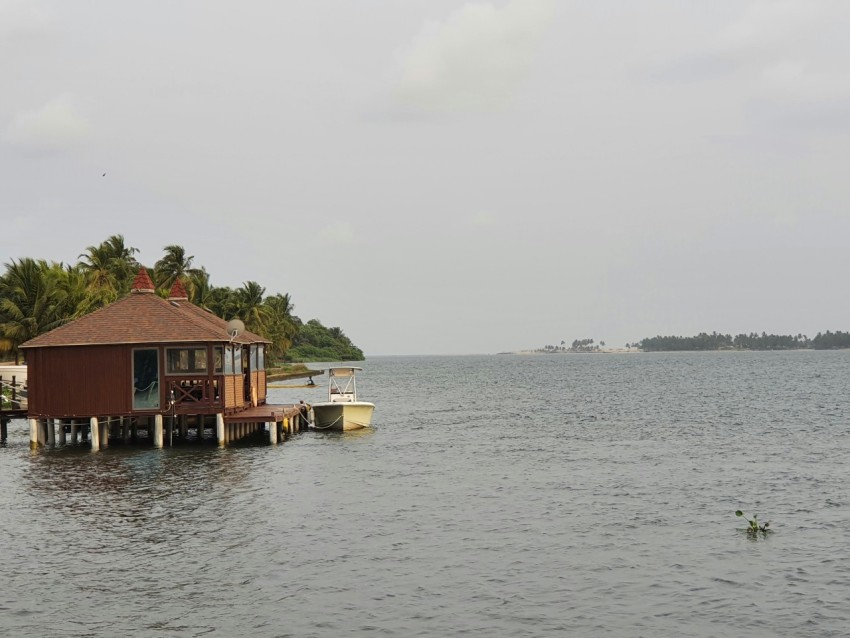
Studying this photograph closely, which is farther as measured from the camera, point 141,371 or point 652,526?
point 141,371

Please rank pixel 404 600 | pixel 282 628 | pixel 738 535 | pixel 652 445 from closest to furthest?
1. pixel 282 628
2. pixel 404 600
3. pixel 738 535
4. pixel 652 445

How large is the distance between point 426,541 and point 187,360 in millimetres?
20278

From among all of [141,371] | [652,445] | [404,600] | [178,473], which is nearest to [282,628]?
[404,600]

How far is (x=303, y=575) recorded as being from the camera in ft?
58.5

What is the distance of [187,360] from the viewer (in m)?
37.9

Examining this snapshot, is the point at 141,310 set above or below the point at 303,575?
above

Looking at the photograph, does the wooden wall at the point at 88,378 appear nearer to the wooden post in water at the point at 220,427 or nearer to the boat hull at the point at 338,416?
the wooden post in water at the point at 220,427

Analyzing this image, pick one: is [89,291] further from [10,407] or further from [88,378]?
[88,378]

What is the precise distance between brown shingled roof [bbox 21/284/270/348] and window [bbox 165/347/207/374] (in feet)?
3.68

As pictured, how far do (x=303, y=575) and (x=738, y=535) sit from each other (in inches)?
400

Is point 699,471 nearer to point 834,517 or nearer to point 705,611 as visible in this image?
point 834,517

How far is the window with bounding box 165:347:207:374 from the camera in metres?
37.7

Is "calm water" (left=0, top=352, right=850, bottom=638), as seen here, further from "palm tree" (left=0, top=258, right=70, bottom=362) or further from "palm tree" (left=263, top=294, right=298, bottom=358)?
"palm tree" (left=263, top=294, right=298, bottom=358)

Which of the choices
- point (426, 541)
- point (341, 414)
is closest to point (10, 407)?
point (341, 414)
